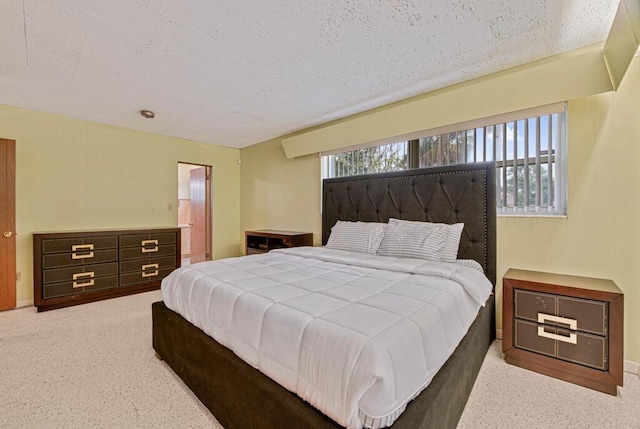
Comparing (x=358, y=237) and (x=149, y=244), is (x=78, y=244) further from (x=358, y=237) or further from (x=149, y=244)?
(x=358, y=237)

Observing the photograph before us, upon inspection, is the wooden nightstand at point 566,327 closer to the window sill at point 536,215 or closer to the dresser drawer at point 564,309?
the dresser drawer at point 564,309

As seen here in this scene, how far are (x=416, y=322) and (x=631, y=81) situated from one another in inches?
94.7

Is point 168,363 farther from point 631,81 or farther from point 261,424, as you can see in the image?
point 631,81

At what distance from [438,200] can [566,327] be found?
1359 mm

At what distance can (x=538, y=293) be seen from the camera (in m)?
2.05

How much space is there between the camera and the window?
7.61ft

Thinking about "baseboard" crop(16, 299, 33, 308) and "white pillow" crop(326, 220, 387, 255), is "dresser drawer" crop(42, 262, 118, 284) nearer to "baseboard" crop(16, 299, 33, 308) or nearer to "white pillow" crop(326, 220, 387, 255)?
"baseboard" crop(16, 299, 33, 308)

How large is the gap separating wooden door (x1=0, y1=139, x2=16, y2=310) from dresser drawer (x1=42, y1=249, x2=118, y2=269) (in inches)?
19.8

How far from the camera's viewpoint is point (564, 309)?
1958mm

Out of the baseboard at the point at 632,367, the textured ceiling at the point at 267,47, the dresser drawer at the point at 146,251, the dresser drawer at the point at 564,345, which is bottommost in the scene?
the baseboard at the point at 632,367

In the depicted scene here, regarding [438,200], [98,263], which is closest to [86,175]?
[98,263]

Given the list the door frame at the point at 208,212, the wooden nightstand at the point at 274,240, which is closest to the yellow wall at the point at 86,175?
the door frame at the point at 208,212

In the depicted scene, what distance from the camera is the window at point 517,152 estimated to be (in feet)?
7.61

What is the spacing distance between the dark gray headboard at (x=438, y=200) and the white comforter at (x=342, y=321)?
56cm
